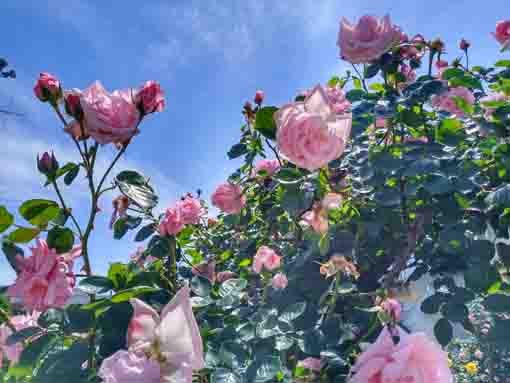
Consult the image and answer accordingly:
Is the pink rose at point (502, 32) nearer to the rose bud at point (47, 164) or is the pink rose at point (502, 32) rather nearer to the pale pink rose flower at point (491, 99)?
the pale pink rose flower at point (491, 99)

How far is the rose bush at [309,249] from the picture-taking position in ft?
2.67

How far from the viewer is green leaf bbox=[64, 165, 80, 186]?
95cm

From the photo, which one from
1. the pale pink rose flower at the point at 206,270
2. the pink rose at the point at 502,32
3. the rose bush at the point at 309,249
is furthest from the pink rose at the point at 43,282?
the pink rose at the point at 502,32

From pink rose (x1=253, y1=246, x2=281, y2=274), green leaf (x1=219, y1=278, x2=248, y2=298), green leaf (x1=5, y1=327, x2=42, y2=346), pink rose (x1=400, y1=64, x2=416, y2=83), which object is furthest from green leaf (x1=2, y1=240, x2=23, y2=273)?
pink rose (x1=400, y1=64, x2=416, y2=83)

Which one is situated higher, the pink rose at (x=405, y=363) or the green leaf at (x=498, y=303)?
the green leaf at (x=498, y=303)

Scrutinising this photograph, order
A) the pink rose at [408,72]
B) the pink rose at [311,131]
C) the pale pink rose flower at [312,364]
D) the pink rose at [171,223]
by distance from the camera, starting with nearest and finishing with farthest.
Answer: the pink rose at [311,131], the pale pink rose flower at [312,364], the pink rose at [171,223], the pink rose at [408,72]

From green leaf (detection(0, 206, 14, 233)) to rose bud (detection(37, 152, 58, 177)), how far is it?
0.10 metres

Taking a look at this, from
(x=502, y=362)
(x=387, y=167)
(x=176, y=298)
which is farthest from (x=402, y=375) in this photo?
(x=502, y=362)

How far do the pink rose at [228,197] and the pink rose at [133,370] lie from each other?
1039 mm

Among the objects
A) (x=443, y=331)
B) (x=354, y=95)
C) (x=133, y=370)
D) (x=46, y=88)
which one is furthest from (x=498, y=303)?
(x=46, y=88)

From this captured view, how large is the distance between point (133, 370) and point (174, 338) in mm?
66

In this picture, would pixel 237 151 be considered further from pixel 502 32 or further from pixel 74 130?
pixel 502 32

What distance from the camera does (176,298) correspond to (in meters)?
0.65

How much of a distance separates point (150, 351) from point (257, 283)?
1.45 meters
